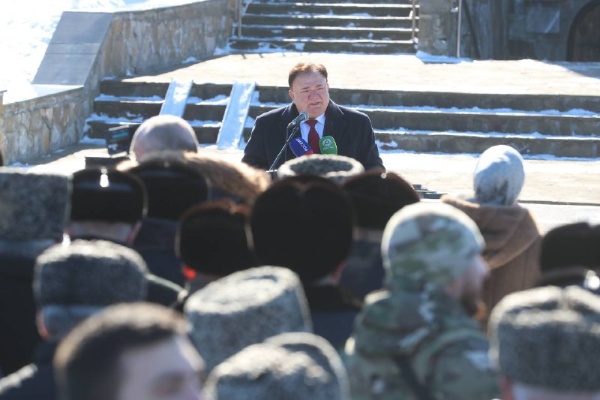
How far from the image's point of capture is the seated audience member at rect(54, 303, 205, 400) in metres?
2.58

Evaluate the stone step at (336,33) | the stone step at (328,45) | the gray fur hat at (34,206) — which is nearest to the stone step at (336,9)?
the stone step at (336,33)

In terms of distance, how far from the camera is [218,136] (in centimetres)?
1490

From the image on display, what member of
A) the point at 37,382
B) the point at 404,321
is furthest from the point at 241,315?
the point at 37,382

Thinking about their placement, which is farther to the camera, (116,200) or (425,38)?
(425,38)

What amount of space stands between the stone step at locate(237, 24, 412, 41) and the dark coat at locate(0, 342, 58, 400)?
1611 cm

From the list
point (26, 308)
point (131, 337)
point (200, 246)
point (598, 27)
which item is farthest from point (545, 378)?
point (598, 27)

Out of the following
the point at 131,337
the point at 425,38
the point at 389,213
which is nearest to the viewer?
the point at 131,337

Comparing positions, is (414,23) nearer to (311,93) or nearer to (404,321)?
(311,93)

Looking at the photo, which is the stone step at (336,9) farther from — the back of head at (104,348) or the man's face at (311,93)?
the back of head at (104,348)

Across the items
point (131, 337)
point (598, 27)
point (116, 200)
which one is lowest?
point (598, 27)

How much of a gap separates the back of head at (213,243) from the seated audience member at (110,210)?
34 centimetres

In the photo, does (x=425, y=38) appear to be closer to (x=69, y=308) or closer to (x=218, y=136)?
(x=218, y=136)

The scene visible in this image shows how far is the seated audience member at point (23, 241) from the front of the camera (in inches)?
175

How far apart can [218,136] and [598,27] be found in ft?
46.3
